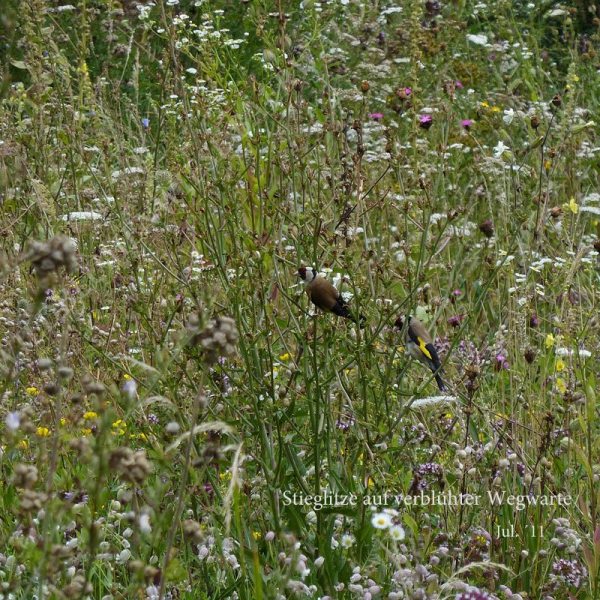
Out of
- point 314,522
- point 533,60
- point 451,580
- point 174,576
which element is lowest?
point 533,60

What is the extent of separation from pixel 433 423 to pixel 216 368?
61cm

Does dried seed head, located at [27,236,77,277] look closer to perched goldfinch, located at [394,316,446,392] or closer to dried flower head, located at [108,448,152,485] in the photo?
dried flower head, located at [108,448,152,485]

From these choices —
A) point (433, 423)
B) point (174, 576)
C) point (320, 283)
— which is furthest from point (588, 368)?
point (174, 576)

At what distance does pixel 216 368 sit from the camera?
277 centimetres

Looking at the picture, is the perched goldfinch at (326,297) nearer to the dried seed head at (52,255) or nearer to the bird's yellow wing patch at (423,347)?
the bird's yellow wing patch at (423,347)

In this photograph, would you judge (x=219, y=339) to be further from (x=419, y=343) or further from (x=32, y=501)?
(x=419, y=343)

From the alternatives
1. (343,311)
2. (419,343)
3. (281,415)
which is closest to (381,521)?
(281,415)

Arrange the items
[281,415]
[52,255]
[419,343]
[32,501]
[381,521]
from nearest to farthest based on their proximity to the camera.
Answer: [52,255] → [32,501] → [381,521] → [281,415] → [419,343]

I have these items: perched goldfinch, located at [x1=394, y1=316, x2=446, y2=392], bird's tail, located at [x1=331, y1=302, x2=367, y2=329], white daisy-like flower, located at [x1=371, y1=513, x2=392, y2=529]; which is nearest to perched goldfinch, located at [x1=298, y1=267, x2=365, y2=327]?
bird's tail, located at [x1=331, y1=302, x2=367, y2=329]

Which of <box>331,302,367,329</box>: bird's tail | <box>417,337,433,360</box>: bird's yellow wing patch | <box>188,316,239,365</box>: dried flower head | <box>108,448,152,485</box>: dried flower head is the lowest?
<box>417,337,433,360</box>: bird's yellow wing patch

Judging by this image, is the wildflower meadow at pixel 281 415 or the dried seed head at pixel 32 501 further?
the wildflower meadow at pixel 281 415

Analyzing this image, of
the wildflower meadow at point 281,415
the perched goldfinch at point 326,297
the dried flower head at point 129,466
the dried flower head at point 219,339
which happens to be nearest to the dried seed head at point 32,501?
the wildflower meadow at point 281,415

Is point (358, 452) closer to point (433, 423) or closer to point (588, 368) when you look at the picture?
point (433, 423)

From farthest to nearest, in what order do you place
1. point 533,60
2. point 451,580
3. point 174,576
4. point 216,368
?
point 533,60
point 216,368
point 451,580
point 174,576
